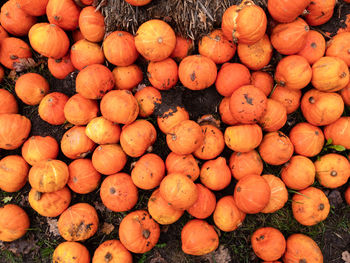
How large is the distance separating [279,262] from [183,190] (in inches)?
72.5

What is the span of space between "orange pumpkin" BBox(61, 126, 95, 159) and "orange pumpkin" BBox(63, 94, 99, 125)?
15cm

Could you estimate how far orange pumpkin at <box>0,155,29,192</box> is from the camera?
3.97 meters

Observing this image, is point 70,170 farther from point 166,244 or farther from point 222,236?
point 222,236

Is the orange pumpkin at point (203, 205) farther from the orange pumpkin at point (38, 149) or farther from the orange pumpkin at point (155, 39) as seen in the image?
the orange pumpkin at point (38, 149)

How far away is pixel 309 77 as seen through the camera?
383 cm

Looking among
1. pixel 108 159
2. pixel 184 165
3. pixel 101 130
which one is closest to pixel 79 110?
pixel 101 130

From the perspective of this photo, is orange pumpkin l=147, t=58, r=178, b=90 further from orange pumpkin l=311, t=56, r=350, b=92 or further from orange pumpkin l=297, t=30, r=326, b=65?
orange pumpkin l=311, t=56, r=350, b=92

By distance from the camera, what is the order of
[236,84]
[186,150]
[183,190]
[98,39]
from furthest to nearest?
[98,39] < [236,84] < [186,150] < [183,190]

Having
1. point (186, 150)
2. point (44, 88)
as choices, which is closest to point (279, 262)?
point (186, 150)

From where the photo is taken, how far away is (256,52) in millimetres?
3969

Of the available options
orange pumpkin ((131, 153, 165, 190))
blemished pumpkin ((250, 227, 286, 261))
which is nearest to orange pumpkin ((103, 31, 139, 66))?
orange pumpkin ((131, 153, 165, 190))

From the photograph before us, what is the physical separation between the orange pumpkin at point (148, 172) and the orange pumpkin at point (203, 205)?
614 millimetres

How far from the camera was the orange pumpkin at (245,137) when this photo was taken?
12.0 ft

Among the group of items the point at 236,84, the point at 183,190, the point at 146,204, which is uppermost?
the point at 236,84
